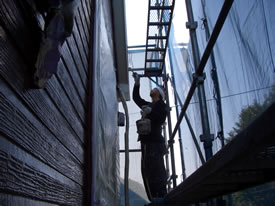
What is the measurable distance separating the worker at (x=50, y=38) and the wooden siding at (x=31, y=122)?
0.11 feet

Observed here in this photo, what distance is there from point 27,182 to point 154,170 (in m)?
3.18

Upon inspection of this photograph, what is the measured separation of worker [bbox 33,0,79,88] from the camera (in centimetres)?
93

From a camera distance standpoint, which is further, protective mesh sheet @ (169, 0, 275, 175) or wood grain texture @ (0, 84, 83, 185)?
protective mesh sheet @ (169, 0, 275, 175)

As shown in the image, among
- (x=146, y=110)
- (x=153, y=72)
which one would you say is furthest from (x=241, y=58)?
(x=153, y=72)

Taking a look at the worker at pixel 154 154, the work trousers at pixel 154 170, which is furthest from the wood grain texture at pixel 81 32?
the work trousers at pixel 154 170

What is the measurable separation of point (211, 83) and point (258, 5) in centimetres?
123

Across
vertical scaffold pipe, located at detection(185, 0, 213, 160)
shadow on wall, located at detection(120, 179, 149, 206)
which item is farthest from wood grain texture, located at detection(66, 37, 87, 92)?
shadow on wall, located at detection(120, 179, 149, 206)

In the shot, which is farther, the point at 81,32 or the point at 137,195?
the point at 137,195

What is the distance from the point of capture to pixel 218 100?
2471 millimetres

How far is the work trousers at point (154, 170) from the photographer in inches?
151

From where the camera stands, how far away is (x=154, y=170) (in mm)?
3898

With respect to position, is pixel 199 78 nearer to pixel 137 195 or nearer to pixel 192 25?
pixel 192 25

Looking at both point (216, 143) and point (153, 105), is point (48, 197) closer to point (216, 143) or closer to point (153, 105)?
point (216, 143)

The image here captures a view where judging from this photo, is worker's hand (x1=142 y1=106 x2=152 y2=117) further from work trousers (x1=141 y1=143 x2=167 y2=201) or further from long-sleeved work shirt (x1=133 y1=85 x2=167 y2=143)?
work trousers (x1=141 y1=143 x2=167 y2=201)
